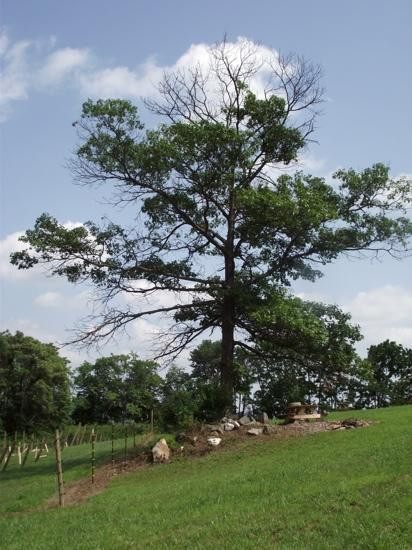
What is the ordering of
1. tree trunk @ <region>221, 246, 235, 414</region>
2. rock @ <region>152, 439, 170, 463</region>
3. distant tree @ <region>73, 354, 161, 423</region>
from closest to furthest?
1. rock @ <region>152, 439, 170, 463</region>
2. tree trunk @ <region>221, 246, 235, 414</region>
3. distant tree @ <region>73, 354, 161, 423</region>

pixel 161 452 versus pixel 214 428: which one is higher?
pixel 214 428

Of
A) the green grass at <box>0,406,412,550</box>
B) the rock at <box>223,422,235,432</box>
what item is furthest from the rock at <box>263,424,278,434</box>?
the green grass at <box>0,406,412,550</box>

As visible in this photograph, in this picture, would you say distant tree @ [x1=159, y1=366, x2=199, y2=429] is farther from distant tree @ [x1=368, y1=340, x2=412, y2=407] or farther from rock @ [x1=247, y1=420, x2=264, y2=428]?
distant tree @ [x1=368, y1=340, x2=412, y2=407]

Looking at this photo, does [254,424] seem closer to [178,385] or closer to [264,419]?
[264,419]

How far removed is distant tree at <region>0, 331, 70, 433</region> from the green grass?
40.2m

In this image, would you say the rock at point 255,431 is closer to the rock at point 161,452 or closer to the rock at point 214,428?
the rock at point 214,428

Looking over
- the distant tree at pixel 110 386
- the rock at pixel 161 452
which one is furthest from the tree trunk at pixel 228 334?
the distant tree at pixel 110 386

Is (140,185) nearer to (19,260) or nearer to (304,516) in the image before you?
(19,260)

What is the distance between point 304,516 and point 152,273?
15523 millimetres

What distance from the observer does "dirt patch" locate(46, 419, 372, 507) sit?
1782 centimetres

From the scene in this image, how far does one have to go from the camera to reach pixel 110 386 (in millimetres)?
75000

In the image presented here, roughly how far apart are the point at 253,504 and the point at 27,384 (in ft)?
165

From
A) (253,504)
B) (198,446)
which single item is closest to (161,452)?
(198,446)

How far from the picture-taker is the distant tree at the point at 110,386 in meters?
73.3
